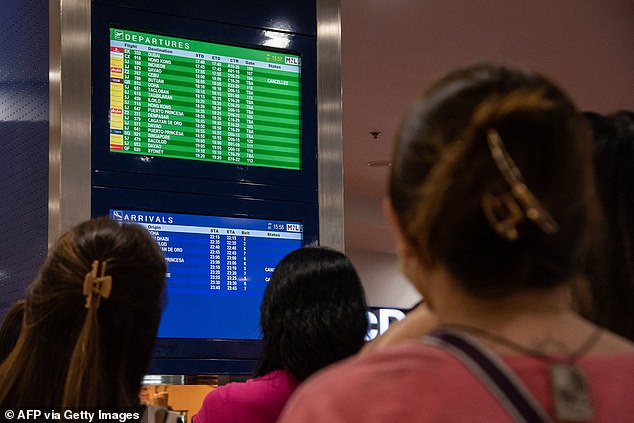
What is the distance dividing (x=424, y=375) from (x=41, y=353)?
99 centimetres

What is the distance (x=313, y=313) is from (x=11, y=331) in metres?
0.76

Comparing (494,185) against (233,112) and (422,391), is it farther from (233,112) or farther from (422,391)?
(233,112)

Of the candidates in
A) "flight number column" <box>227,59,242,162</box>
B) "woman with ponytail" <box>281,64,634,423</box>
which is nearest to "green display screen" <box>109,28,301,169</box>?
"flight number column" <box>227,59,242,162</box>

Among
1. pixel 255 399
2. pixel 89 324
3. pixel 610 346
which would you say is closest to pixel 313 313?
pixel 255 399

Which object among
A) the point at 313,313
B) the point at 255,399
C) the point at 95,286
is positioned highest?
the point at 95,286

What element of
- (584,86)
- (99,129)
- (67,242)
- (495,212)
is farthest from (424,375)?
(584,86)

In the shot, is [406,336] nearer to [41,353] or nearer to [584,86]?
[41,353]

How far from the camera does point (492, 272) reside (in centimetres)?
95

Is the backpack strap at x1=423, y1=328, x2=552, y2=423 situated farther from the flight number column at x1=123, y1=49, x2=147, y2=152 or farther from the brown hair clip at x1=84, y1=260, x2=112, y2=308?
the flight number column at x1=123, y1=49, x2=147, y2=152

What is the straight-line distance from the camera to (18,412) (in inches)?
65.4

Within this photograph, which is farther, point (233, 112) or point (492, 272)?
point (233, 112)

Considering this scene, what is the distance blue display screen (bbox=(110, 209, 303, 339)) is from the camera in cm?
341

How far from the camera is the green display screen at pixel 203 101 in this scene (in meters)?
3.42

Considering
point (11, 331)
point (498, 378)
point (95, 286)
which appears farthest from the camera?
point (11, 331)
